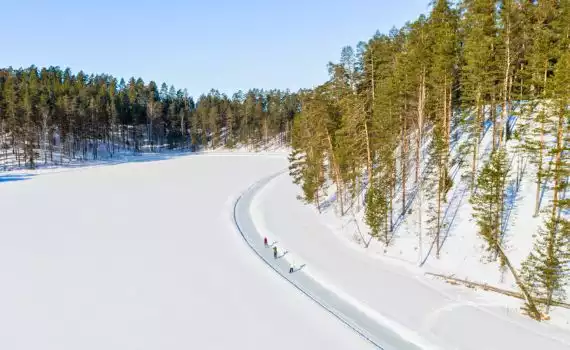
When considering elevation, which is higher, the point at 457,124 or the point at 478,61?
the point at 478,61

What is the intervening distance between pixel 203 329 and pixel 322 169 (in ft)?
89.1

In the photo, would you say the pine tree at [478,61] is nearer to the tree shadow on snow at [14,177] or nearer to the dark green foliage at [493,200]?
the dark green foliage at [493,200]

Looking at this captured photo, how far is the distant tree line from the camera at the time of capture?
85.4m

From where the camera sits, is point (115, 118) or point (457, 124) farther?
point (115, 118)

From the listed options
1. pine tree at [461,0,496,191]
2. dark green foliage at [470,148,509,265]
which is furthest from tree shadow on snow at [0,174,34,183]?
dark green foliage at [470,148,509,265]

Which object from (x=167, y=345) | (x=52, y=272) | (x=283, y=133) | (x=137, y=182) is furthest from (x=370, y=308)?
(x=283, y=133)

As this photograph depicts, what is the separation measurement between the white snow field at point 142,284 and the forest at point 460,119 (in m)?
11.0

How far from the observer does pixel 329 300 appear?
75.5 ft

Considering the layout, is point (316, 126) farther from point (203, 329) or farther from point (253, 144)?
point (253, 144)

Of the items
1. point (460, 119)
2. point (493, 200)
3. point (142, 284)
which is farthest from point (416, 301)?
point (460, 119)

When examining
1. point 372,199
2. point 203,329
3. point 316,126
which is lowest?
point 203,329

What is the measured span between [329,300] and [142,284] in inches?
512

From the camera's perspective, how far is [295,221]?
40688mm

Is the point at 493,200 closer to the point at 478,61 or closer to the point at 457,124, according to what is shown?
the point at 478,61
